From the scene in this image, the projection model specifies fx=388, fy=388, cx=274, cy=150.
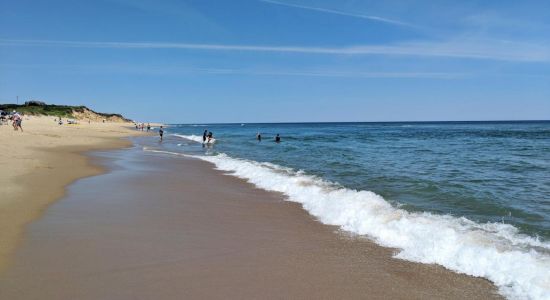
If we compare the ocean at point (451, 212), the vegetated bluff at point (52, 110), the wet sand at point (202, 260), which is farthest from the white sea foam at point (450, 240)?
the vegetated bluff at point (52, 110)

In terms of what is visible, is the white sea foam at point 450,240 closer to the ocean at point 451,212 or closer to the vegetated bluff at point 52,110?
the ocean at point 451,212

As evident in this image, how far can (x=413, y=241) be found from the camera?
650 cm

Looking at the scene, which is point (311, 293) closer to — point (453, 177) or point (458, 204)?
point (458, 204)

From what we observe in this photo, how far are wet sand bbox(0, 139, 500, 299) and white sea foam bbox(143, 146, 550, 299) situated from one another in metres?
0.33

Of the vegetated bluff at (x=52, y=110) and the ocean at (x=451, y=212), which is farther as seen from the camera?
the vegetated bluff at (x=52, y=110)

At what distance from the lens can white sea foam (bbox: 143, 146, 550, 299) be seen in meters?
4.91

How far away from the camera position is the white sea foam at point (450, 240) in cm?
491

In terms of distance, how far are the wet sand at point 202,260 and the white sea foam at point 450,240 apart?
0.33 m

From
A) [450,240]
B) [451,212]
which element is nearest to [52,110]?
[451,212]

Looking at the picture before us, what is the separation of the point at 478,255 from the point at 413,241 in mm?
1114

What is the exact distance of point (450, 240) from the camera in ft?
20.2

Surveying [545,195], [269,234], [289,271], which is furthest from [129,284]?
[545,195]

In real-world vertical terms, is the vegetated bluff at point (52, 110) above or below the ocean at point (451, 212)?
above

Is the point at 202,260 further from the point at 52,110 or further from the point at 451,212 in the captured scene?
the point at 52,110
